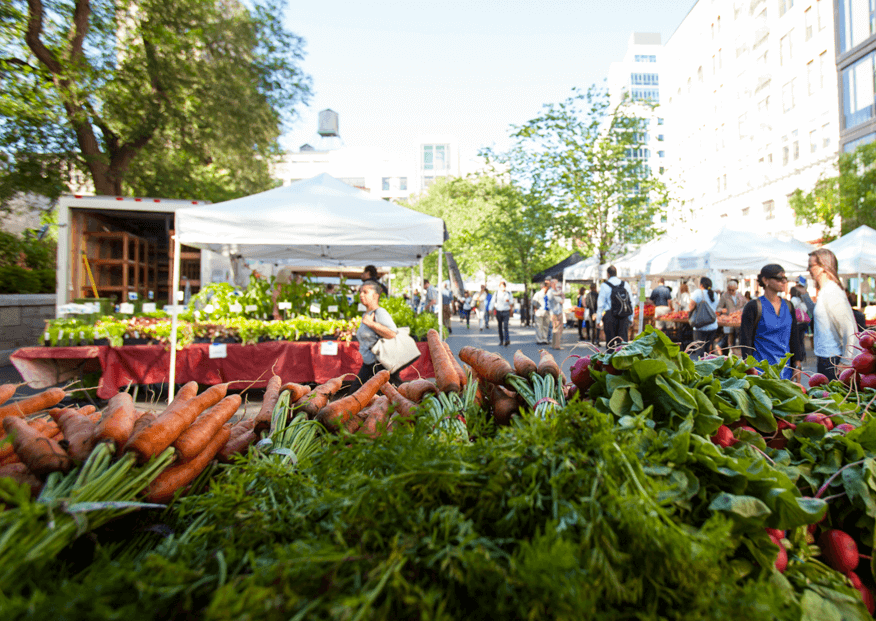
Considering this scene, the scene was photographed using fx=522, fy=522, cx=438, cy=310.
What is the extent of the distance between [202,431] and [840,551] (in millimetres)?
2014

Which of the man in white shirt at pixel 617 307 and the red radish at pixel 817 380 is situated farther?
the man in white shirt at pixel 617 307

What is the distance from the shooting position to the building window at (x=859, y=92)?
22812 mm

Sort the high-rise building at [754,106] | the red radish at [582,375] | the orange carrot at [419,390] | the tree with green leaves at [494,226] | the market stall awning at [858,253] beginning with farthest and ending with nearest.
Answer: the high-rise building at [754,106] → the tree with green leaves at [494,226] → the market stall awning at [858,253] → the orange carrot at [419,390] → the red radish at [582,375]

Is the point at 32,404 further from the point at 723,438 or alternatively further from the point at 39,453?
the point at 723,438

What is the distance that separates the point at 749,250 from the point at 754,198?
2718cm

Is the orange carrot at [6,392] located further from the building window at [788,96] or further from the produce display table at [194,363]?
the building window at [788,96]

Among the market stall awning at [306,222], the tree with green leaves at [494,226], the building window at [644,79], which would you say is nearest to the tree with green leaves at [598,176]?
the tree with green leaves at [494,226]

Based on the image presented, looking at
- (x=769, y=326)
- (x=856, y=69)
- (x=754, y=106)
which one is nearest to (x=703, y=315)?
(x=769, y=326)

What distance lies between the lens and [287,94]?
617 inches

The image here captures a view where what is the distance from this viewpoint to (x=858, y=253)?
36.6 feet

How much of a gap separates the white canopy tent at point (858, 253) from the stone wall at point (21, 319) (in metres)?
17.1

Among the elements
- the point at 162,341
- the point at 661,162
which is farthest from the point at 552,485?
the point at 661,162

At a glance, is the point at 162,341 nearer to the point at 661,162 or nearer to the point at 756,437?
the point at 756,437

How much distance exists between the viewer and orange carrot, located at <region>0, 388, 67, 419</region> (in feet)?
6.55
